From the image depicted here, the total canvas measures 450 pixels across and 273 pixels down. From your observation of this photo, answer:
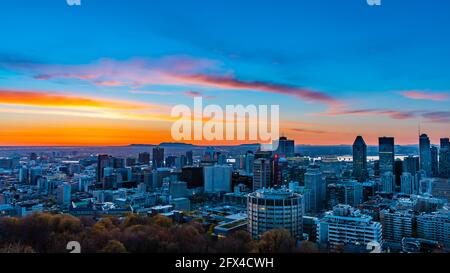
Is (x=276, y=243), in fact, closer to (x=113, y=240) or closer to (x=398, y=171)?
(x=113, y=240)

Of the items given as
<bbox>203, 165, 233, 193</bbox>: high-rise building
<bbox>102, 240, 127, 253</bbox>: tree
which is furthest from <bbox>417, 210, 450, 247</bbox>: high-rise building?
<bbox>203, 165, 233, 193</bbox>: high-rise building

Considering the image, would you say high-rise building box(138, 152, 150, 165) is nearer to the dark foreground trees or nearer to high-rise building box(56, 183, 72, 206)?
high-rise building box(56, 183, 72, 206)

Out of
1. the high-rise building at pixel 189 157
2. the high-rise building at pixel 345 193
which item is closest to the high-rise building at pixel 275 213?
the high-rise building at pixel 189 157

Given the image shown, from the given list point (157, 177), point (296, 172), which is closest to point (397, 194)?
point (296, 172)

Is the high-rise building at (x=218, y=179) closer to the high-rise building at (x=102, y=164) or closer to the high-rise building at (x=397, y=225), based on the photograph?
the high-rise building at (x=102, y=164)

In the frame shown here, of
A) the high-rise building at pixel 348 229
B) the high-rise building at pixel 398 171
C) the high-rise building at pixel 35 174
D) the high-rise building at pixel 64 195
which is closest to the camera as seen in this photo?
the high-rise building at pixel 348 229
